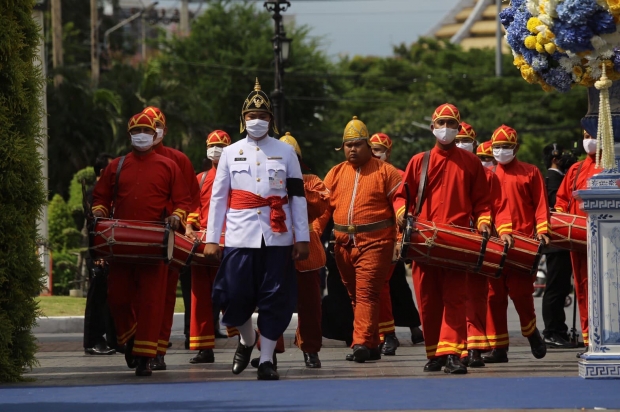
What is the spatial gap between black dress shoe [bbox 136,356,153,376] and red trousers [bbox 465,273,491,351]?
8.96ft

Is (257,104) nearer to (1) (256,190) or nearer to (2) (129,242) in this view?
(1) (256,190)

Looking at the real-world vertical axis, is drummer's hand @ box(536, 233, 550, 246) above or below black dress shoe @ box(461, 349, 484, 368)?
above

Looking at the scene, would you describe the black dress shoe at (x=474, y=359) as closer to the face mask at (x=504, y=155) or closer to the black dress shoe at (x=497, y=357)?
the black dress shoe at (x=497, y=357)

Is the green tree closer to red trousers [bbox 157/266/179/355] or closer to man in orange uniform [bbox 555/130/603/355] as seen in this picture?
red trousers [bbox 157/266/179/355]

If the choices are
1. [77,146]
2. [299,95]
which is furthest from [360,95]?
[77,146]

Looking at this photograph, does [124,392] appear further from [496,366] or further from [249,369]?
[496,366]

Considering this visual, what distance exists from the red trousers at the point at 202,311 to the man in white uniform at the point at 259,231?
1.68 metres

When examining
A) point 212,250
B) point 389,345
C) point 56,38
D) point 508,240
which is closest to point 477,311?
point 508,240

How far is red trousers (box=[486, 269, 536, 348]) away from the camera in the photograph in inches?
504

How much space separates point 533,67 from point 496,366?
284 centimetres

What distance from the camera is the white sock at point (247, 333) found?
11.1 metres

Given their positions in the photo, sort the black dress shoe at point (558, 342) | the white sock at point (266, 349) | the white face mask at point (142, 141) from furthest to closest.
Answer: the black dress shoe at point (558, 342), the white face mask at point (142, 141), the white sock at point (266, 349)

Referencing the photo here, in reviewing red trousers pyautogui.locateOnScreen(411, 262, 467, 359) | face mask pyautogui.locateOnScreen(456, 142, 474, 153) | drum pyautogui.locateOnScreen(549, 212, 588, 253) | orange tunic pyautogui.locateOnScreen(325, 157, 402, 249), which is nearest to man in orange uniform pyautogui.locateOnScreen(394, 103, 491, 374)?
red trousers pyautogui.locateOnScreen(411, 262, 467, 359)

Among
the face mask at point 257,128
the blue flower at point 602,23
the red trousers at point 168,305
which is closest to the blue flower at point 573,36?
the blue flower at point 602,23
